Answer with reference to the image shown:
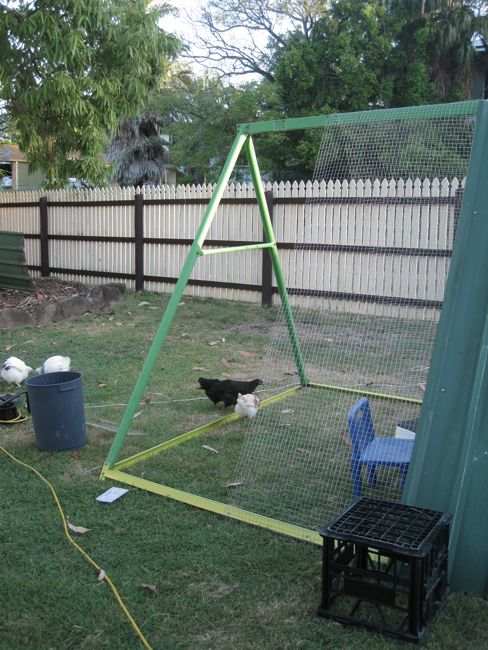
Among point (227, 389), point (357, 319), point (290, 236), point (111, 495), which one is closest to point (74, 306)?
point (290, 236)

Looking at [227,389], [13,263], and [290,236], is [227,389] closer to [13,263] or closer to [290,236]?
[290,236]

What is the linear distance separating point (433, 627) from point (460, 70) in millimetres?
23213

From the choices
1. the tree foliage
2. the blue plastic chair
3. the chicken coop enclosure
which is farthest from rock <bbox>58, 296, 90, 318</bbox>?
the tree foliage

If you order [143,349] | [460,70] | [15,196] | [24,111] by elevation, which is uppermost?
[460,70]

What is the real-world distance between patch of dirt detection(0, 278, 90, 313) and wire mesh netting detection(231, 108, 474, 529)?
11.6 ft

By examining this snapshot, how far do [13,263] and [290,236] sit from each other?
4348 mm

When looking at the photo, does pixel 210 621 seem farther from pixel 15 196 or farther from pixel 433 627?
pixel 15 196

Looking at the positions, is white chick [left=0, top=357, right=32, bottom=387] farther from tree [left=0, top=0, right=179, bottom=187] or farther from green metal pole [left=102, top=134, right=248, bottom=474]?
tree [left=0, top=0, right=179, bottom=187]

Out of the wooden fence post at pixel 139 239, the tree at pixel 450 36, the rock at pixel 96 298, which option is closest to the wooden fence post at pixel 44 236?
the wooden fence post at pixel 139 239

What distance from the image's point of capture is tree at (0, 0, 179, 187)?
9.69 metres

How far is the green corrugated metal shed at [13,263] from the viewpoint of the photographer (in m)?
9.88

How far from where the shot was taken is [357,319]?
6445mm

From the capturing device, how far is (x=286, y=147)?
2117 centimetres

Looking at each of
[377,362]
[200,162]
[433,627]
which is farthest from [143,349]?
[200,162]
